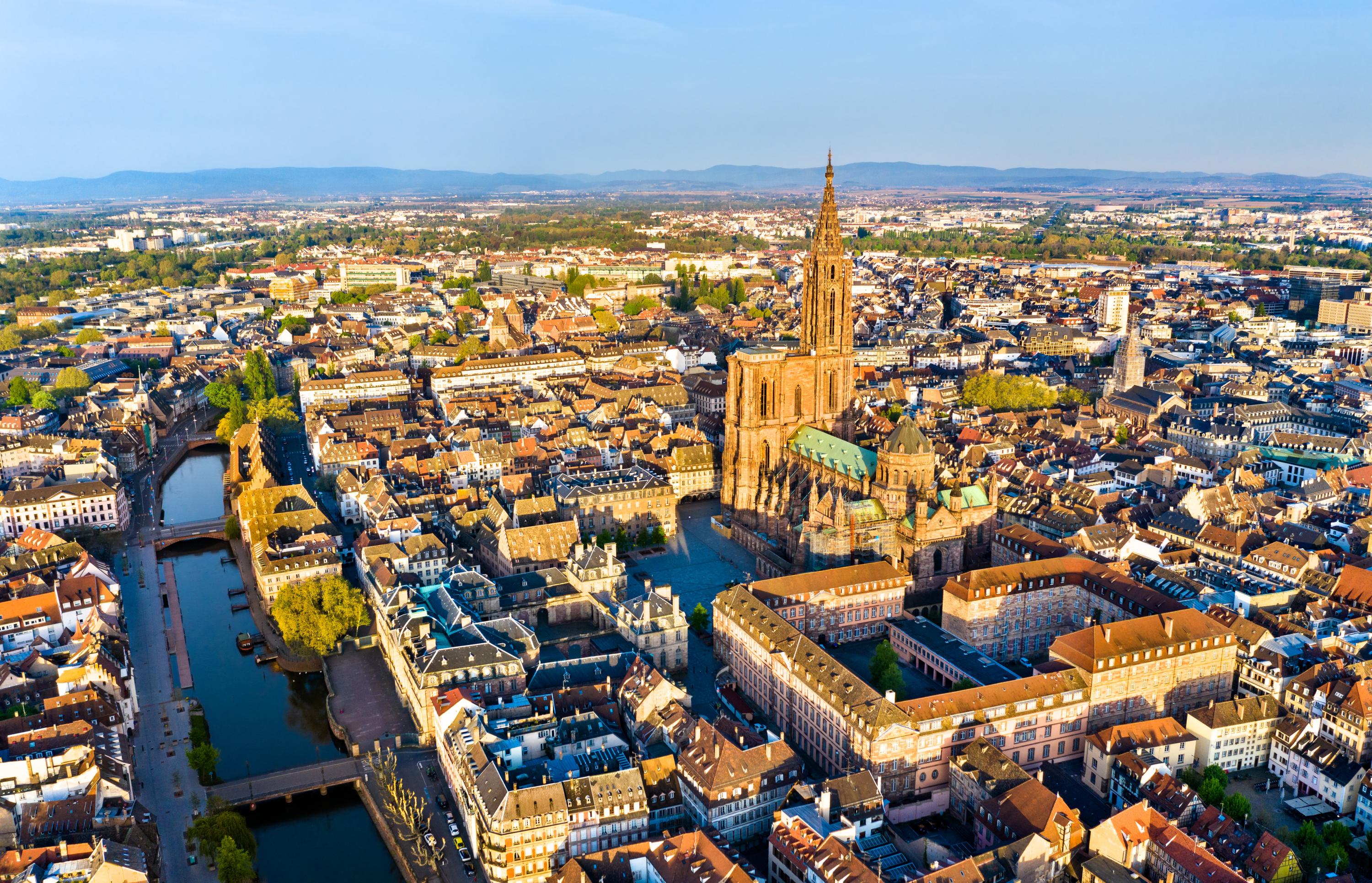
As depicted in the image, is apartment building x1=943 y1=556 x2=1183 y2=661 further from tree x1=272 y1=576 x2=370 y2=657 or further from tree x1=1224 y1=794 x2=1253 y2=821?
tree x1=272 y1=576 x2=370 y2=657

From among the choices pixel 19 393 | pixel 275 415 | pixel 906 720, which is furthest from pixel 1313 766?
pixel 19 393

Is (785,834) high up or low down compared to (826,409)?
down

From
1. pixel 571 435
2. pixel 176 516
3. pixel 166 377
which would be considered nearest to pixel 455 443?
pixel 571 435

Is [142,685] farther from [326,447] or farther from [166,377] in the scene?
[166,377]

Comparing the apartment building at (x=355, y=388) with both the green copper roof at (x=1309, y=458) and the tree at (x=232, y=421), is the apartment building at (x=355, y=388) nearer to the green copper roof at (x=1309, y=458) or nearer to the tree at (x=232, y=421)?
the tree at (x=232, y=421)

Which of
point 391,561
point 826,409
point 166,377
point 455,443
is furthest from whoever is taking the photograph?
point 166,377

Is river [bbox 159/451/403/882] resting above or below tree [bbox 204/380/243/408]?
below

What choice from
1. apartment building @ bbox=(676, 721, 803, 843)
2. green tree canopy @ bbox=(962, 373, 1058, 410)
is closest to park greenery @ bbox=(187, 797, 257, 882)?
apartment building @ bbox=(676, 721, 803, 843)
